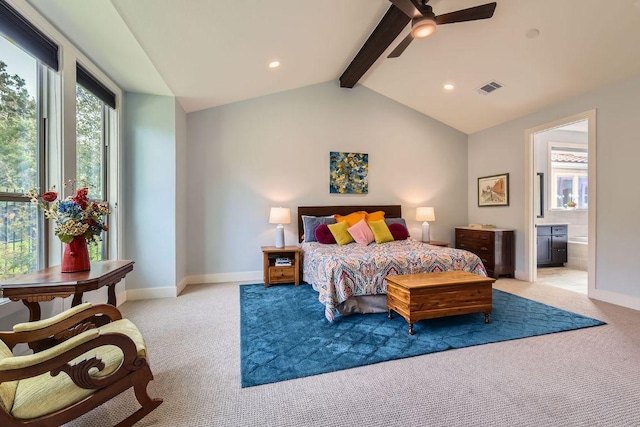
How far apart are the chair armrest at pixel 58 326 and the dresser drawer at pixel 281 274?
2511mm

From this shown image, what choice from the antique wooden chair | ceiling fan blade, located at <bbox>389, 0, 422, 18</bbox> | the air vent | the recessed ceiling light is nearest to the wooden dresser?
the air vent

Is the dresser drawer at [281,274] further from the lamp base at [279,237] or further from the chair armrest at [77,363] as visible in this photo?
the chair armrest at [77,363]

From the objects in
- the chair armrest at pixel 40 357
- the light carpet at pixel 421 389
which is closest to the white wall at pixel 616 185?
the light carpet at pixel 421 389

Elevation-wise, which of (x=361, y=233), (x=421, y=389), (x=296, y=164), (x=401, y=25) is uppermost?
(x=401, y=25)

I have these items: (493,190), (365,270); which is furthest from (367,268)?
(493,190)

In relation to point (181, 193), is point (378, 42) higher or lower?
higher

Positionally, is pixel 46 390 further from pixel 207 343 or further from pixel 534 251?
pixel 534 251

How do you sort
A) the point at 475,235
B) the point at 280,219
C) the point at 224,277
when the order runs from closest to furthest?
the point at 280,219, the point at 224,277, the point at 475,235

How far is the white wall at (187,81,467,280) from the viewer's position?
4680mm

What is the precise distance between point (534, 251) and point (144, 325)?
5.54 meters

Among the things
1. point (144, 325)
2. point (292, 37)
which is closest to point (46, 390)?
point (144, 325)

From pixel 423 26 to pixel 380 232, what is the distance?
2.72 metres

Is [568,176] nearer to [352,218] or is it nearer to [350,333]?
[352,218]

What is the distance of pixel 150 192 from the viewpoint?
152 inches
